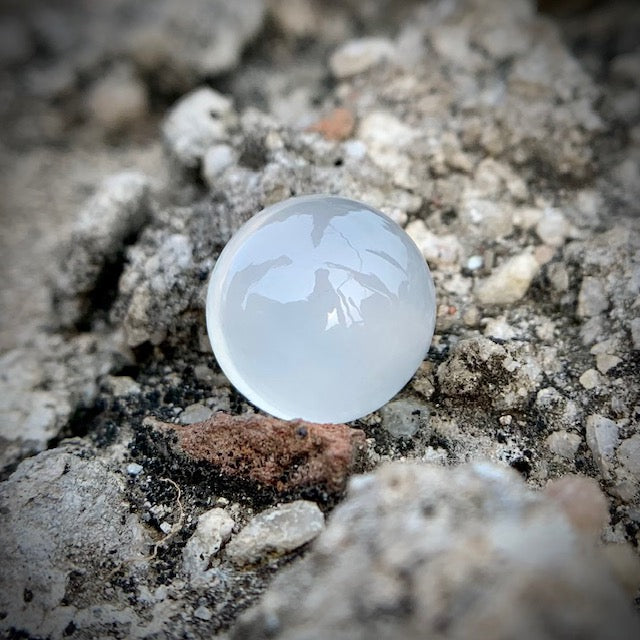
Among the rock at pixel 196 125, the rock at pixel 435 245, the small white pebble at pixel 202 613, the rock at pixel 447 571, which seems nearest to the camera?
the rock at pixel 447 571

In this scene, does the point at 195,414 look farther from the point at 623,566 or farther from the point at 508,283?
the point at 623,566

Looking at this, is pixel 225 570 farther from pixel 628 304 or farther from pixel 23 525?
pixel 628 304

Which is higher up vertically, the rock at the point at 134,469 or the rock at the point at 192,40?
the rock at the point at 192,40

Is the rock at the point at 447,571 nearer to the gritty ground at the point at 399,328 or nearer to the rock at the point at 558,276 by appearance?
the gritty ground at the point at 399,328

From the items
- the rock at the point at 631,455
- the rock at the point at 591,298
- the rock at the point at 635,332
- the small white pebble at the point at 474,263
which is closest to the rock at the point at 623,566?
the rock at the point at 631,455

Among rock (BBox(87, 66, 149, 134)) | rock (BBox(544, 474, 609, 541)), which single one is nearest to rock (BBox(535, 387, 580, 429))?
rock (BBox(544, 474, 609, 541))

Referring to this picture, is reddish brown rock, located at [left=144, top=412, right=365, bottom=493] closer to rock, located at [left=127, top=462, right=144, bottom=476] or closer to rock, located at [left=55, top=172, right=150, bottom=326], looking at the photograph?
rock, located at [left=127, top=462, right=144, bottom=476]

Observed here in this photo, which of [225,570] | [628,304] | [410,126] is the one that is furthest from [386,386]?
[410,126]
